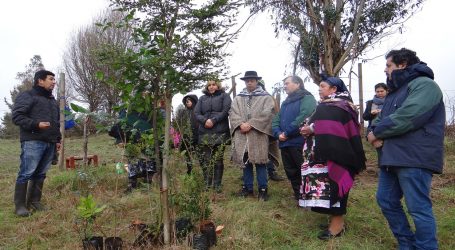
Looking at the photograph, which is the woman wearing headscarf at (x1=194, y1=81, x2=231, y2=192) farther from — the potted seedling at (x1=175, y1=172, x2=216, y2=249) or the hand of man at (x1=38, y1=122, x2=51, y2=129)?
the hand of man at (x1=38, y1=122, x2=51, y2=129)

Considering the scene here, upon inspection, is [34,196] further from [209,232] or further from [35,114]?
[209,232]

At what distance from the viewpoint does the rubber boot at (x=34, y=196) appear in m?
4.59

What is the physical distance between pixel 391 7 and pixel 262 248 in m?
10.3

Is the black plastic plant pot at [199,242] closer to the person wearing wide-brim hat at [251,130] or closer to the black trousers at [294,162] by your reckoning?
the person wearing wide-brim hat at [251,130]

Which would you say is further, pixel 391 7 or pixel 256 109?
pixel 391 7

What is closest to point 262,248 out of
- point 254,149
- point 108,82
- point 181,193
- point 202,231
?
point 202,231

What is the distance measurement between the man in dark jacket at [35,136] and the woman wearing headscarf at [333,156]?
9.88 ft

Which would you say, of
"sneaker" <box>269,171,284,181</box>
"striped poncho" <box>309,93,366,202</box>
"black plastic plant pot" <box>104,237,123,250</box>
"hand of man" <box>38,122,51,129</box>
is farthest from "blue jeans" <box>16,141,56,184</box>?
"sneaker" <box>269,171,284,181</box>

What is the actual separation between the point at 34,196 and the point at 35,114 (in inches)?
39.4

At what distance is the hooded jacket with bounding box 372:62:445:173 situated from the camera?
277 centimetres

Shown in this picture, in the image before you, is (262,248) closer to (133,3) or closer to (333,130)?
(333,130)

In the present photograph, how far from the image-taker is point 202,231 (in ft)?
10.5

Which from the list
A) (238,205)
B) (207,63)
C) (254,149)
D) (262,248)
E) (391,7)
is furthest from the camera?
(391,7)

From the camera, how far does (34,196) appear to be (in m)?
4.64
